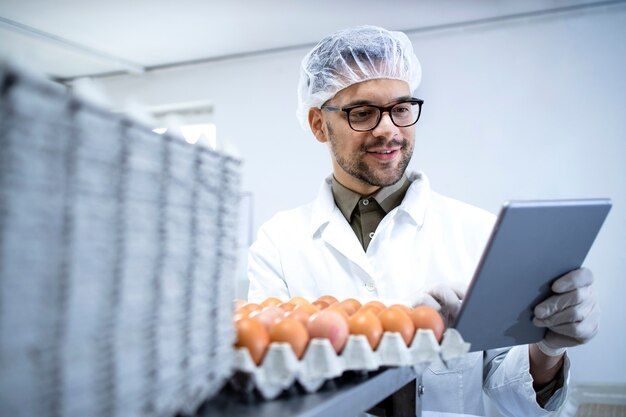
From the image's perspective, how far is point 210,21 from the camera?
3.22 metres

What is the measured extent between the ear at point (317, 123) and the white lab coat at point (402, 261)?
8.3 inches

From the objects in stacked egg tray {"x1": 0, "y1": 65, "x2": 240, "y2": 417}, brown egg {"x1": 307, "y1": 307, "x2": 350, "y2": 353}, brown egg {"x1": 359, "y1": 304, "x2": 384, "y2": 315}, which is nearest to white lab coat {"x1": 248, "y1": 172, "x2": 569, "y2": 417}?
brown egg {"x1": 359, "y1": 304, "x2": 384, "y2": 315}

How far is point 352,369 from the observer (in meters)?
0.63

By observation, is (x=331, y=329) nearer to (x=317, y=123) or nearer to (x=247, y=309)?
(x=247, y=309)

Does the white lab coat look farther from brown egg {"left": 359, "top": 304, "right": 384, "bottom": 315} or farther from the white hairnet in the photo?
brown egg {"left": 359, "top": 304, "right": 384, "bottom": 315}

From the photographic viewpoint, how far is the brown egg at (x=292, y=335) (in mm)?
596

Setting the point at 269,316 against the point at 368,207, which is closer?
the point at 269,316

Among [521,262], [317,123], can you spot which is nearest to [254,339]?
[521,262]

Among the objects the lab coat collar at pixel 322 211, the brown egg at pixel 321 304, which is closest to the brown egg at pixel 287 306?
the brown egg at pixel 321 304

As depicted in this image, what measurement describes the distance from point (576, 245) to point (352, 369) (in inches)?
18.0

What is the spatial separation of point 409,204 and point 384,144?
20 centimetres

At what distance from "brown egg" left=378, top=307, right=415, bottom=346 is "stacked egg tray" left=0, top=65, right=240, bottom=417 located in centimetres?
25

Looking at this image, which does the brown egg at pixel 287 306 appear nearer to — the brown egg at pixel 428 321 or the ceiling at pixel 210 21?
the brown egg at pixel 428 321

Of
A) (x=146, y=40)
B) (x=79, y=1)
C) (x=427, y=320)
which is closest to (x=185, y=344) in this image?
(x=427, y=320)
